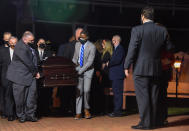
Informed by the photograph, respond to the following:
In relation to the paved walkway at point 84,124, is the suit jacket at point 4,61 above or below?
above

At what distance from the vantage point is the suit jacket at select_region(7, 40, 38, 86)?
27.7ft

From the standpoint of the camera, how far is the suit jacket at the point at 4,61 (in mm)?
9203

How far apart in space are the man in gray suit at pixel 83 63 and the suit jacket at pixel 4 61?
5.19 ft

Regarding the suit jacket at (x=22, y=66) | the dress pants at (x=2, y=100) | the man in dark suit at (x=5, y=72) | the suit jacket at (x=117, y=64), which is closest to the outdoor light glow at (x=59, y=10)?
the dress pants at (x=2, y=100)

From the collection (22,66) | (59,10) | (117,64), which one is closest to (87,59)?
(117,64)

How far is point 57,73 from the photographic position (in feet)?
27.7

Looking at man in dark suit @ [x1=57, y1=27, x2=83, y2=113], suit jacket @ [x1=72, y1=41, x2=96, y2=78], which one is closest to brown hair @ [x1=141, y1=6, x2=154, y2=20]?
suit jacket @ [x1=72, y1=41, x2=96, y2=78]

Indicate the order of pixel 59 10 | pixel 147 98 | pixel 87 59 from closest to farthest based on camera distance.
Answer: pixel 147 98
pixel 87 59
pixel 59 10

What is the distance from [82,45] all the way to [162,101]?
2535 mm

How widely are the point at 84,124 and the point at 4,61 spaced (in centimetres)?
255

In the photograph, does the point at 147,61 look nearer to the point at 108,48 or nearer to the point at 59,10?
the point at 108,48

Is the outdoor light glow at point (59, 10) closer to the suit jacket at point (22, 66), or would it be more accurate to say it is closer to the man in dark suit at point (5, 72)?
the man in dark suit at point (5, 72)

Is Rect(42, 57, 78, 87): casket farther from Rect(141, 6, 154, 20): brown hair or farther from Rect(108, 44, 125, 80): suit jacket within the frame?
Rect(141, 6, 154, 20): brown hair

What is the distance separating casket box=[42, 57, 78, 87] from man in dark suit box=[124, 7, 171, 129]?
1896 mm
